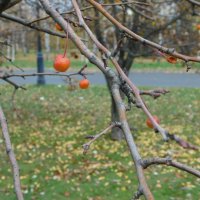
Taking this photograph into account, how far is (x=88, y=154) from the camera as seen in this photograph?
7477mm

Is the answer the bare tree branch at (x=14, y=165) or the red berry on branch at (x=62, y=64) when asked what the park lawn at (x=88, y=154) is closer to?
the bare tree branch at (x=14, y=165)

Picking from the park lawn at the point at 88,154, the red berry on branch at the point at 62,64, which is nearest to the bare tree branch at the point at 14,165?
the red berry on branch at the point at 62,64

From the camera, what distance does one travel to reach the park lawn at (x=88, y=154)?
5.91 meters

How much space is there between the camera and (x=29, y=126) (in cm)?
992

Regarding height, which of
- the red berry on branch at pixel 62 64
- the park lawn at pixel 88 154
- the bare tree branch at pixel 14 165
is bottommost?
the park lawn at pixel 88 154

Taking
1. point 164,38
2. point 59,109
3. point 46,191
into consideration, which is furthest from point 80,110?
point 46,191

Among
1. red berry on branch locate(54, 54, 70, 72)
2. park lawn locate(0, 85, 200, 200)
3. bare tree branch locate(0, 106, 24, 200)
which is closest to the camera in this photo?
red berry on branch locate(54, 54, 70, 72)

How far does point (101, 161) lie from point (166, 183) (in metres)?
1.37

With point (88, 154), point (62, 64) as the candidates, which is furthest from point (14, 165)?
point (88, 154)

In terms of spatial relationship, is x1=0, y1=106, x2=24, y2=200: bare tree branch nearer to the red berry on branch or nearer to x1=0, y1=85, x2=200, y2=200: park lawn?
the red berry on branch

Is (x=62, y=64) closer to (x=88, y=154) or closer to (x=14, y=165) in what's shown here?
(x=14, y=165)

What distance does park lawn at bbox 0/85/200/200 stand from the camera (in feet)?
19.4

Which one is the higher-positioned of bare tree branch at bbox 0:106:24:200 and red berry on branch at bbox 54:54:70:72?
red berry on branch at bbox 54:54:70:72

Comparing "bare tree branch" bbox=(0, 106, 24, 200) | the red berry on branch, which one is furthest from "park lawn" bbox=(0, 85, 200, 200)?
the red berry on branch
